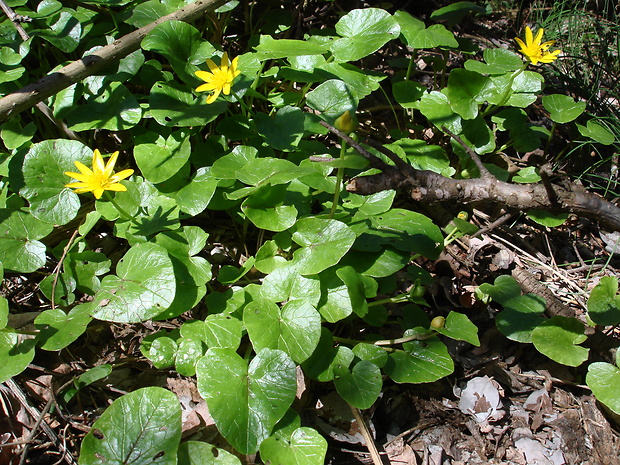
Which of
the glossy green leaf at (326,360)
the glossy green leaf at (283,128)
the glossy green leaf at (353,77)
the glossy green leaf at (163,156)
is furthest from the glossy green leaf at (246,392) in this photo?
the glossy green leaf at (353,77)

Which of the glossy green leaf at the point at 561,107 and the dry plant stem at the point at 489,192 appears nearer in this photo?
the dry plant stem at the point at 489,192

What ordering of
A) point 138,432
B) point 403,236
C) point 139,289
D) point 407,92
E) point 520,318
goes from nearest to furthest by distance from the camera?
point 138,432 < point 139,289 < point 403,236 < point 520,318 < point 407,92

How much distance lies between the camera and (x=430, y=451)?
5.03ft

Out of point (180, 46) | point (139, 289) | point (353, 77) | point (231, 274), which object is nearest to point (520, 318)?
point (231, 274)

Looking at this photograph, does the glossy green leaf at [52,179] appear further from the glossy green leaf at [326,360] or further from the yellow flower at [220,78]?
the glossy green leaf at [326,360]

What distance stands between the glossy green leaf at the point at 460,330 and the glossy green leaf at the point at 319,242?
39 centimetres

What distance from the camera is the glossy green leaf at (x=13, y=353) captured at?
128cm

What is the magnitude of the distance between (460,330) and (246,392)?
2.22 feet

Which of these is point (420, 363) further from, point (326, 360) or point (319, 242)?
point (319, 242)

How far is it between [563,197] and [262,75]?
3.92ft

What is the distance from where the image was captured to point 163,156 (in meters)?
1.62

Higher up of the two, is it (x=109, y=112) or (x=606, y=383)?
(x=109, y=112)

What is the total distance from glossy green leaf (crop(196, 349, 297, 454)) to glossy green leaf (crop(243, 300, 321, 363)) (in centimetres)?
5

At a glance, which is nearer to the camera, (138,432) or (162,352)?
(138,432)
